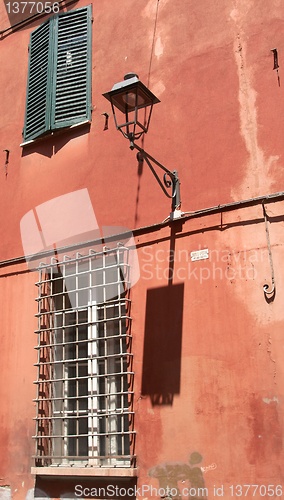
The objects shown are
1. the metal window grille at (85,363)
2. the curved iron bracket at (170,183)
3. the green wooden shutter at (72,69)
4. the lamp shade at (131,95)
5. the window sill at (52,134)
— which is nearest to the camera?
the lamp shade at (131,95)

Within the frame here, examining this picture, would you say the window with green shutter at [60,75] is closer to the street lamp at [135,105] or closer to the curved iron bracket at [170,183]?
the curved iron bracket at [170,183]

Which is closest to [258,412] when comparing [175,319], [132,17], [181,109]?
[175,319]

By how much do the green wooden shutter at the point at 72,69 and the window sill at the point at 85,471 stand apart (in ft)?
12.0

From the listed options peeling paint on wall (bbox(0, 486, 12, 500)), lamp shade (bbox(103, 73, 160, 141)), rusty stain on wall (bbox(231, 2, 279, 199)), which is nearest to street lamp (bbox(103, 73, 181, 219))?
lamp shade (bbox(103, 73, 160, 141))

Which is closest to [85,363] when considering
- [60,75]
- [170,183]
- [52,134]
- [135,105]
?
[170,183]

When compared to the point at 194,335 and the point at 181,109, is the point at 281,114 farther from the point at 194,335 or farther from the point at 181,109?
the point at 194,335

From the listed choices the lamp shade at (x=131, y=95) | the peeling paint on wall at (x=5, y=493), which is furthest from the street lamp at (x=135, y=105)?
the peeling paint on wall at (x=5, y=493)

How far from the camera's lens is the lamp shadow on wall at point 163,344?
4.81m

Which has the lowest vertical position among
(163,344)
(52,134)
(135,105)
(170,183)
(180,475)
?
(180,475)

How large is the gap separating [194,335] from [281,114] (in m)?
2.13

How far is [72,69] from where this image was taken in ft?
21.3

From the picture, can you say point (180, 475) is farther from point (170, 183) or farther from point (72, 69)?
point (72, 69)

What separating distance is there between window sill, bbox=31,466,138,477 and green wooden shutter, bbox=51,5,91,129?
Answer: 3652 millimetres

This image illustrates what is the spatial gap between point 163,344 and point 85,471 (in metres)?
1.32
